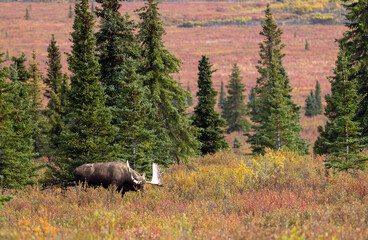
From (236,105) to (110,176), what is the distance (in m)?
38.5

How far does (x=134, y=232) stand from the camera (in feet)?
21.8

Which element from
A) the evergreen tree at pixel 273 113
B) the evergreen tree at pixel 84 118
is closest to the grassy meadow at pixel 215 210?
the evergreen tree at pixel 84 118

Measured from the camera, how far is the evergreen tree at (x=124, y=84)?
1466 centimetres

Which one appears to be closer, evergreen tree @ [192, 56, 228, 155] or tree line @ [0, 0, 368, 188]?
tree line @ [0, 0, 368, 188]

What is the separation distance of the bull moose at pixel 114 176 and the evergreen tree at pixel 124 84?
7.27ft

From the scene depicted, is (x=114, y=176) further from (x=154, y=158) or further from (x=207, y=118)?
(x=207, y=118)

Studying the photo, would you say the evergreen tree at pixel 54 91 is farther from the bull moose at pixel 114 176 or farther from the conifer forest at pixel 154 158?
the bull moose at pixel 114 176

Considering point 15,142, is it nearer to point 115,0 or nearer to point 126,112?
point 126,112

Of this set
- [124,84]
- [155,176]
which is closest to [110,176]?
[155,176]

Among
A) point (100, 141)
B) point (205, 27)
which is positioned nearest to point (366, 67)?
point (100, 141)

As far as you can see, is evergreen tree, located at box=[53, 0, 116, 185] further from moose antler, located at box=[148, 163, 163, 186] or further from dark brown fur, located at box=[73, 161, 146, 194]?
moose antler, located at box=[148, 163, 163, 186]

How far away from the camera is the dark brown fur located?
11.9m

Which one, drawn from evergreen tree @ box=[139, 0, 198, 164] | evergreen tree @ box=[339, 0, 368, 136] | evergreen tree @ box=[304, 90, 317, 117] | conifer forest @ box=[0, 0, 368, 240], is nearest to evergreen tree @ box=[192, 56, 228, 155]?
conifer forest @ box=[0, 0, 368, 240]

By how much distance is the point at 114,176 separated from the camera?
1209 centimetres
